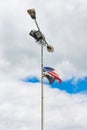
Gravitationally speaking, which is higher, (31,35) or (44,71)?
(31,35)

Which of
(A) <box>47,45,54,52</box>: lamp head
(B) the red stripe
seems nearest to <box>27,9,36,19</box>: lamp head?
(A) <box>47,45,54,52</box>: lamp head

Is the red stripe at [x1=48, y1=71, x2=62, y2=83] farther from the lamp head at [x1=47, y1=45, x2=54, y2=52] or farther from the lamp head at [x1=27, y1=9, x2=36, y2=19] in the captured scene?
the lamp head at [x1=27, y1=9, x2=36, y2=19]

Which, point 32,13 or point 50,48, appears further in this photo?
point 50,48

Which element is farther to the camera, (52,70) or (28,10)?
(52,70)

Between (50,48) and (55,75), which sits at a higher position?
(50,48)

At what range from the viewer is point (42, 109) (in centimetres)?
4631

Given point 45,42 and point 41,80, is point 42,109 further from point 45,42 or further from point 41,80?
point 45,42

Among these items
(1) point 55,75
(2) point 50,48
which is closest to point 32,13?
(2) point 50,48

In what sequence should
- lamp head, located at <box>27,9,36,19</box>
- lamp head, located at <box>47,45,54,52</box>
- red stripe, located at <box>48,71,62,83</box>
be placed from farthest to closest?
red stripe, located at <box>48,71,62,83</box>
lamp head, located at <box>47,45,54,52</box>
lamp head, located at <box>27,9,36,19</box>

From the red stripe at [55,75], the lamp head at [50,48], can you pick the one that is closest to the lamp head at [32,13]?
the lamp head at [50,48]

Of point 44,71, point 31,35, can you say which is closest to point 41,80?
point 44,71

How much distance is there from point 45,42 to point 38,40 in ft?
3.21

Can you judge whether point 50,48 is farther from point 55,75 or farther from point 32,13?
point 32,13

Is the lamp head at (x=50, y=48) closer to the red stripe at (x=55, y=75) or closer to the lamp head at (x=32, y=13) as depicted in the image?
the red stripe at (x=55, y=75)
